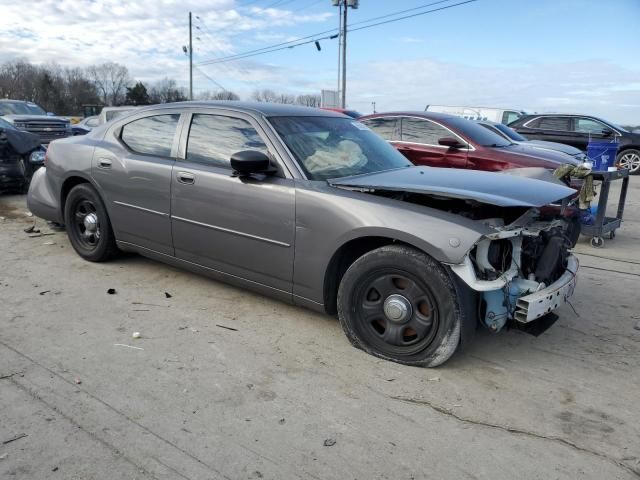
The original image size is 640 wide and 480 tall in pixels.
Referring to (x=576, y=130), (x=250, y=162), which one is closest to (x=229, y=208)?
(x=250, y=162)

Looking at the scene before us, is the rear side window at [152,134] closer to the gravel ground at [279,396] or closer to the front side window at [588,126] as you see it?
the gravel ground at [279,396]

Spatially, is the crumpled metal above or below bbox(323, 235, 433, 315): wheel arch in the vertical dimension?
above

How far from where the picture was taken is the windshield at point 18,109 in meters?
15.5

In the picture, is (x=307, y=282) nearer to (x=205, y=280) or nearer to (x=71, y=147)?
(x=205, y=280)

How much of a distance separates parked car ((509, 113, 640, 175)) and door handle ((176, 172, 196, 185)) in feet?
43.0

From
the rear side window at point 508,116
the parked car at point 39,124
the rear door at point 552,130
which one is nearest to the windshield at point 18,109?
the parked car at point 39,124

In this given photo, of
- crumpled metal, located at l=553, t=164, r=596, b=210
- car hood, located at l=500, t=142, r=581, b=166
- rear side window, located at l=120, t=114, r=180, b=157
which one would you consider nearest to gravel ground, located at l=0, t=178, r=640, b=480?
rear side window, located at l=120, t=114, r=180, b=157

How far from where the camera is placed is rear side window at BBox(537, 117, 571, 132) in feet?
47.3

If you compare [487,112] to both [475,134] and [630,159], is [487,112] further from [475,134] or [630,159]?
[475,134]

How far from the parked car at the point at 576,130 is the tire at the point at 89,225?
13113mm

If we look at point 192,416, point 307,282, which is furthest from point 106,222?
point 192,416

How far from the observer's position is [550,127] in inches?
574

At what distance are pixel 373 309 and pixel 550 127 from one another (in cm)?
1352

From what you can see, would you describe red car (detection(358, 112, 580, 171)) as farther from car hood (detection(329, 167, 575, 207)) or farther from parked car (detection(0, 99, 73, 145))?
parked car (detection(0, 99, 73, 145))
